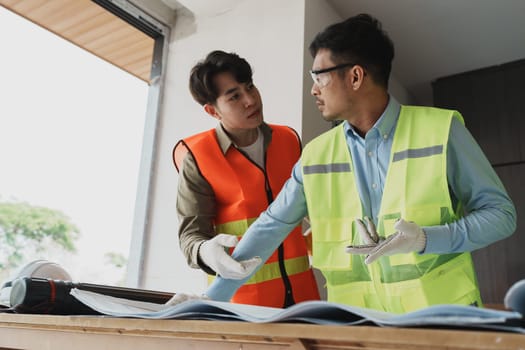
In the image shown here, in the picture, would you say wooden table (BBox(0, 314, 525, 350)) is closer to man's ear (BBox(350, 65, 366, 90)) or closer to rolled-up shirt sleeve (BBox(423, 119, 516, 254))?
rolled-up shirt sleeve (BBox(423, 119, 516, 254))

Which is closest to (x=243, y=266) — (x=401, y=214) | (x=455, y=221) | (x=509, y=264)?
(x=401, y=214)

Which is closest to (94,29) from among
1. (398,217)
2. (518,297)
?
(398,217)

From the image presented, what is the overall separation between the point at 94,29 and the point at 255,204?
5.70 feet

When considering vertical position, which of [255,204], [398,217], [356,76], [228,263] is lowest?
[228,263]

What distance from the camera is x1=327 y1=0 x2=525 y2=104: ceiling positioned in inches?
111

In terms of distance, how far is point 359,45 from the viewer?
4.84 ft

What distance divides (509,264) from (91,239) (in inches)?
104

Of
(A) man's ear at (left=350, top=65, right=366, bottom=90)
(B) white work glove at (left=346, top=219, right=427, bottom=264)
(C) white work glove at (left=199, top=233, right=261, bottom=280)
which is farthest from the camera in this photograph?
(A) man's ear at (left=350, top=65, right=366, bottom=90)

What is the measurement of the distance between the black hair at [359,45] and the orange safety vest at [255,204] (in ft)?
1.63

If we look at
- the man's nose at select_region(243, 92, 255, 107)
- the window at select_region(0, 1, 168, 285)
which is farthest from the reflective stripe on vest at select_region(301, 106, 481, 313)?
the window at select_region(0, 1, 168, 285)

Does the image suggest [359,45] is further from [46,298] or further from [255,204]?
[46,298]

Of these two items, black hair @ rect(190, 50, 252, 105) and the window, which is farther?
the window

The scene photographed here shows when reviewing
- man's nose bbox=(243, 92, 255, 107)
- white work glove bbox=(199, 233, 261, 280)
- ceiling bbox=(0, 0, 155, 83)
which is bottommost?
white work glove bbox=(199, 233, 261, 280)

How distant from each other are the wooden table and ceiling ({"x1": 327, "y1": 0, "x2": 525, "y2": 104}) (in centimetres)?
245
